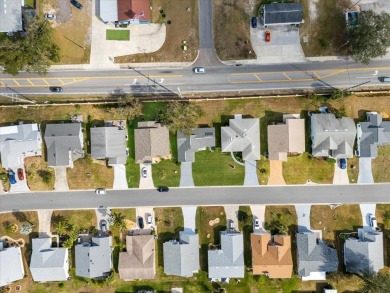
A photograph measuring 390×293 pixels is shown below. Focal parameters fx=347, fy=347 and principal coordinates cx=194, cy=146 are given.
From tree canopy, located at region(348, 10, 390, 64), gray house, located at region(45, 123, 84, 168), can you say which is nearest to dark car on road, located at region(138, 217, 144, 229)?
gray house, located at region(45, 123, 84, 168)

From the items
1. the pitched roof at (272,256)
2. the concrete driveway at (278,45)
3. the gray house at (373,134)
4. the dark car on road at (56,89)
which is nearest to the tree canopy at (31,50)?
the dark car on road at (56,89)

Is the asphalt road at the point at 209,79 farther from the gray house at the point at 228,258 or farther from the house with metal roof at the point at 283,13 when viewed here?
the gray house at the point at 228,258

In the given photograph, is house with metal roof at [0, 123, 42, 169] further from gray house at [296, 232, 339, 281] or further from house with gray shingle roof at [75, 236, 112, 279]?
gray house at [296, 232, 339, 281]

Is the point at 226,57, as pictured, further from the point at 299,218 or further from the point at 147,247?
the point at 147,247

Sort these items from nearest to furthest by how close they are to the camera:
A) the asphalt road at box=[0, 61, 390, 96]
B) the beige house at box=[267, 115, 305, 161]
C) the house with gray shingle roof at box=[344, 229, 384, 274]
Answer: the house with gray shingle roof at box=[344, 229, 384, 274], the beige house at box=[267, 115, 305, 161], the asphalt road at box=[0, 61, 390, 96]

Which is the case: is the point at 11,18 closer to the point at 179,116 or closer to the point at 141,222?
the point at 179,116

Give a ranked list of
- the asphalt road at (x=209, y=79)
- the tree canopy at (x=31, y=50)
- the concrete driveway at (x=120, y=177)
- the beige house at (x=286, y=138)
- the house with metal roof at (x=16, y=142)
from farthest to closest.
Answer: the concrete driveway at (x=120, y=177)
the asphalt road at (x=209, y=79)
the house with metal roof at (x=16, y=142)
the beige house at (x=286, y=138)
the tree canopy at (x=31, y=50)
